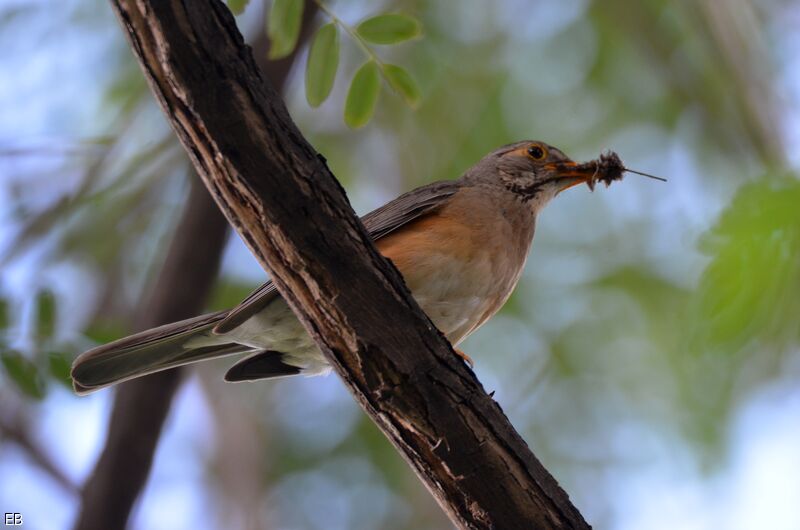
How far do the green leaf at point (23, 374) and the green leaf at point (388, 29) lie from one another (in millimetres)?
3173

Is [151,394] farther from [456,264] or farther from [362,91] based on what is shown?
[362,91]

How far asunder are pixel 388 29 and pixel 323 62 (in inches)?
18.2

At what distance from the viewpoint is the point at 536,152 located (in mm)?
7078

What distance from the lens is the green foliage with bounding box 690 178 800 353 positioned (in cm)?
476

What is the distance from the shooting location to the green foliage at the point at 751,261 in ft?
15.6

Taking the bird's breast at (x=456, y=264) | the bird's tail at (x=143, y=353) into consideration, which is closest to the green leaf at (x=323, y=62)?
the bird's breast at (x=456, y=264)

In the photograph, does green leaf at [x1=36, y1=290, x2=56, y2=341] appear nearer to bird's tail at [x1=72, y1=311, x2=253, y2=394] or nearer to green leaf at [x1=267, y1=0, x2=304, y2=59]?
bird's tail at [x1=72, y1=311, x2=253, y2=394]

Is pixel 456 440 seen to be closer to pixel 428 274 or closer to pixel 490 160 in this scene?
pixel 428 274

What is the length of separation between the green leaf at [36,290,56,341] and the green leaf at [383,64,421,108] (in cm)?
290

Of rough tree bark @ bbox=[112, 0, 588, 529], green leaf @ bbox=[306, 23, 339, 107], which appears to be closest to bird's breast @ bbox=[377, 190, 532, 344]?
green leaf @ bbox=[306, 23, 339, 107]

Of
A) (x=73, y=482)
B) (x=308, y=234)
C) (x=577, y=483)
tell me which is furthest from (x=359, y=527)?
(x=308, y=234)

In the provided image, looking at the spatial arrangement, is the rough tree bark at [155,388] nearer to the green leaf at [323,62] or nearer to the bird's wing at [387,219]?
the bird's wing at [387,219]

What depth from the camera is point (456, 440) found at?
4066mm

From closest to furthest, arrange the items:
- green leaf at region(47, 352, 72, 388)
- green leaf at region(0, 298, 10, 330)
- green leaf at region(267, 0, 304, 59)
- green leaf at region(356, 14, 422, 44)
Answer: green leaf at region(267, 0, 304, 59) → green leaf at region(356, 14, 422, 44) → green leaf at region(47, 352, 72, 388) → green leaf at region(0, 298, 10, 330)
